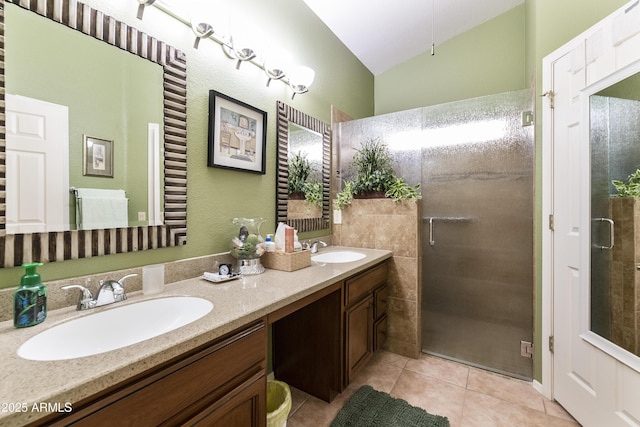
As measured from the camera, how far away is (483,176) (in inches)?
79.7

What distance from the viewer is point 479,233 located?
205 cm

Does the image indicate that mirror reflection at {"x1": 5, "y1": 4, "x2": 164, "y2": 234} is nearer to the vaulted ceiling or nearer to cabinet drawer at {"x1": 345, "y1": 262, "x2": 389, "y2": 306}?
cabinet drawer at {"x1": 345, "y1": 262, "x2": 389, "y2": 306}

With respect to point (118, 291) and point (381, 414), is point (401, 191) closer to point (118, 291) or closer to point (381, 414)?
point (381, 414)

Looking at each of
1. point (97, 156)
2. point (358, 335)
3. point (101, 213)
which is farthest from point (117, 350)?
point (358, 335)

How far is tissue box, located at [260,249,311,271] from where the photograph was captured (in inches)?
59.8

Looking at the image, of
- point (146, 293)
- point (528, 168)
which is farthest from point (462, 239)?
point (146, 293)

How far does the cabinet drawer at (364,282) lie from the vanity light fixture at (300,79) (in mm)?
1345

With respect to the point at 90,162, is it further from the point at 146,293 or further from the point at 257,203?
the point at 257,203

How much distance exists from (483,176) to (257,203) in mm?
1636

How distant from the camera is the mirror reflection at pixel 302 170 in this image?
1905 mm

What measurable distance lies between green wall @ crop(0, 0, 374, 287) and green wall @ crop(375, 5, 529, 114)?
120 centimetres

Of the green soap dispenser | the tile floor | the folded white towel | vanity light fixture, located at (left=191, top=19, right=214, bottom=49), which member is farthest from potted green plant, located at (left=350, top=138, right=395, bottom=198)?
the green soap dispenser

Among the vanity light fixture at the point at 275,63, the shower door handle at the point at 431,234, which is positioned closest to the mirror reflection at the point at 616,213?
the shower door handle at the point at 431,234

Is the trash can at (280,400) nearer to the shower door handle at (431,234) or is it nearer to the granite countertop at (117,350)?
the granite countertop at (117,350)
